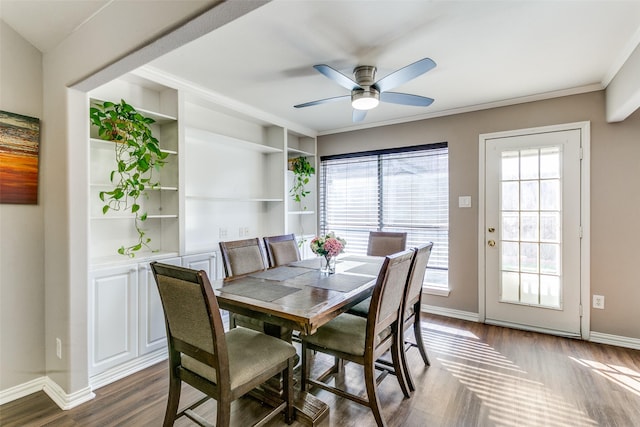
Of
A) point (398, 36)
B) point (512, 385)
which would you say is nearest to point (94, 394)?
point (512, 385)

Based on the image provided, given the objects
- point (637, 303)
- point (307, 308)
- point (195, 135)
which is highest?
point (195, 135)

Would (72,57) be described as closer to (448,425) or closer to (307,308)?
(307,308)

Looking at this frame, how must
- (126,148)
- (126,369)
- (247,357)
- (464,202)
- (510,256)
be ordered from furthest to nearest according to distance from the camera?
(464,202), (510,256), (126,148), (126,369), (247,357)

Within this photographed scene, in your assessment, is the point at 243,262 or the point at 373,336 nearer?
the point at 373,336

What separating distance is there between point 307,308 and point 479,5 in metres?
1.93

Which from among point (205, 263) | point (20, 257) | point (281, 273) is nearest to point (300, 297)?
point (281, 273)

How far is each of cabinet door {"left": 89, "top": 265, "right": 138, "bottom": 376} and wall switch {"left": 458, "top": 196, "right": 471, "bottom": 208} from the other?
10.9ft

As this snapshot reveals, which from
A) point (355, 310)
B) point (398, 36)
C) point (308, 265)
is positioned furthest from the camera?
point (308, 265)

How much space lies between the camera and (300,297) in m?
1.86

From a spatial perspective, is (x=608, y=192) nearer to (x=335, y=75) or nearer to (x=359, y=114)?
(x=359, y=114)

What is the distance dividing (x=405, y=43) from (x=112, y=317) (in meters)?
2.87

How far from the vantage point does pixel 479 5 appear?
175 cm

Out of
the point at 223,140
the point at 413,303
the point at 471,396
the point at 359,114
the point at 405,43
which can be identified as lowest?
the point at 471,396

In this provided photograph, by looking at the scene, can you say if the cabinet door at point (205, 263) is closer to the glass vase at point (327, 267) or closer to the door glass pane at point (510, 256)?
the glass vase at point (327, 267)
